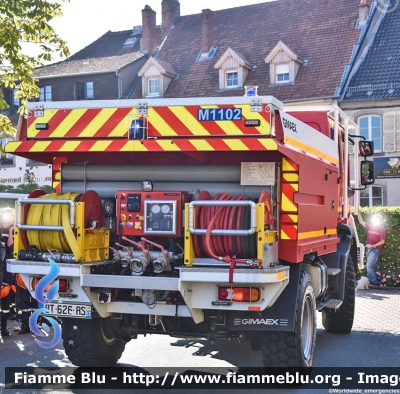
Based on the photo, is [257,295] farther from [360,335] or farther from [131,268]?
[360,335]

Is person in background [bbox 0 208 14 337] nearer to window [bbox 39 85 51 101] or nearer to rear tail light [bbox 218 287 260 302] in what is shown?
rear tail light [bbox 218 287 260 302]

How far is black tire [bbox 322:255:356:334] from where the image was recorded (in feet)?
27.8

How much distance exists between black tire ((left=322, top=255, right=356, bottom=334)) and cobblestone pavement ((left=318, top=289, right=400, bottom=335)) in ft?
1.61

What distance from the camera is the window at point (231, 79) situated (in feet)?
98.2

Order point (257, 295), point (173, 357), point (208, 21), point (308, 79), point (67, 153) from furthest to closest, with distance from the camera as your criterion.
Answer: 1. point (208, 21)
2. point (308, 79)
3. point (173, 357)
4. point (67, 153)
5. point (257, 295)

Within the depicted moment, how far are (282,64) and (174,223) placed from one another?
24.0 meters

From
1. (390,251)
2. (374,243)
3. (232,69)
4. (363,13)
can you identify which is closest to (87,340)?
(374,243)

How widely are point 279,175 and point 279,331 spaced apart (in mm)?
1354

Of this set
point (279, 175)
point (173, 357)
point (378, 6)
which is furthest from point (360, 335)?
point (378, 6)

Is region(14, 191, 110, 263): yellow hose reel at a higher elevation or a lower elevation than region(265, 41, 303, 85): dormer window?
lower

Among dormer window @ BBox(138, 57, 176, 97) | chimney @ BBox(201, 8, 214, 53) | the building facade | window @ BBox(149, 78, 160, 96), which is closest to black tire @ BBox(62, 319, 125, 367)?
the building facade

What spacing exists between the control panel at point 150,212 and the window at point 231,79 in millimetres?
24414

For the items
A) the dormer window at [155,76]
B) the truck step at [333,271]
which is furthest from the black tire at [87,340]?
the dormer window at [155,76]

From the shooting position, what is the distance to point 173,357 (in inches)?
279
